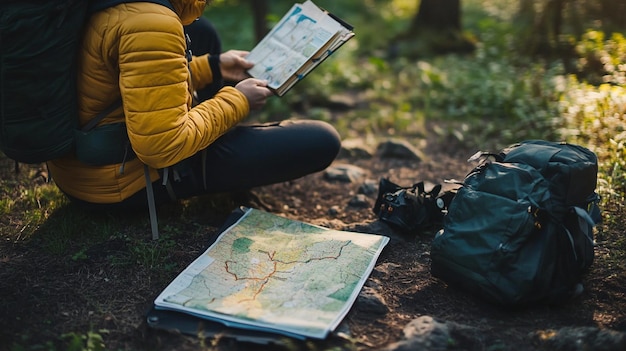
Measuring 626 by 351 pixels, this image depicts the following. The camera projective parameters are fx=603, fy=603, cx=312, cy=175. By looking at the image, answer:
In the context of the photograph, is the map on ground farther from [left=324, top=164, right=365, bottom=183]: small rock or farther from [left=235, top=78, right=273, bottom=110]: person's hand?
[left=324, top=164, right=365, bottom=183]: small rock

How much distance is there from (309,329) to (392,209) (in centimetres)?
105

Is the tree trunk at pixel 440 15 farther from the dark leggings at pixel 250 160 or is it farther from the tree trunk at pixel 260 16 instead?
the dark leggings at pixel 250 160

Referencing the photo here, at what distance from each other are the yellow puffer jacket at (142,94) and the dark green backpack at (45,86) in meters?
0.06

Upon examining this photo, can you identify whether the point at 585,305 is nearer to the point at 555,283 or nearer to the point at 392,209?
the point at 555,283

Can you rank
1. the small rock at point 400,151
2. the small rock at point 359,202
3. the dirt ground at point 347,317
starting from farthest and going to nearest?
the small rock at point 400,151, the small rock at point 359,202, the dirt ground at point 347,317

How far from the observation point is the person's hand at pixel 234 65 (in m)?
3.50

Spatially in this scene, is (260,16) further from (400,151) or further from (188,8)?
(188,8)

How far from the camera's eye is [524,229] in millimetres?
2381

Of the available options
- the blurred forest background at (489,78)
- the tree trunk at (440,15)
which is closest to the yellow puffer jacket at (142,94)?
the blurred forest background at (489,78)

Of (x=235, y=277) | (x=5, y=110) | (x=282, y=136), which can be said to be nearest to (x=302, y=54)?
(x=282, y=136)

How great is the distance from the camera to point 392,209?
3.14m

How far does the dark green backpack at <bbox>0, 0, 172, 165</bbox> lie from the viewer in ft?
7.77

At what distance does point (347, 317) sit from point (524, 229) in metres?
0.79

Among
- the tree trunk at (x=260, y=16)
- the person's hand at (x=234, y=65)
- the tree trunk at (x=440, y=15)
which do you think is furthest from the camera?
the tree trunk at (x=440, y=15)
